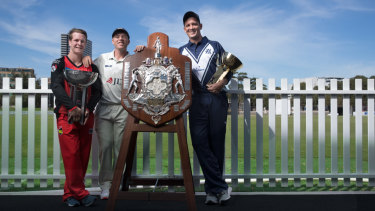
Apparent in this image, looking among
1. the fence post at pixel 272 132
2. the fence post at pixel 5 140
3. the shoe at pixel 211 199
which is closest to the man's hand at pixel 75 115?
the shoe at pixel 211 199

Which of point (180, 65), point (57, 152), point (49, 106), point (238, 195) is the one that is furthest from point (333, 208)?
point (49, 106)

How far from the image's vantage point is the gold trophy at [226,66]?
3.06 m

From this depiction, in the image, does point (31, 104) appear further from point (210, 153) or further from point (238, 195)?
point (238, 195)

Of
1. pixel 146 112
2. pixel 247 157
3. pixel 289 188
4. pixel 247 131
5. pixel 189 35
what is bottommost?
pixel 289 188

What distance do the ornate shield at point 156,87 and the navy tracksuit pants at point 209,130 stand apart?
1.50 feet

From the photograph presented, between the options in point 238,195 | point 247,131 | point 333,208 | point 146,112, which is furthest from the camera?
point 247,131

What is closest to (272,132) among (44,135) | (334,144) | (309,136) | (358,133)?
(309,136)

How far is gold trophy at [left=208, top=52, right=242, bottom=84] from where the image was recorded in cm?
306

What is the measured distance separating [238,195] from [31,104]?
3.12 metres

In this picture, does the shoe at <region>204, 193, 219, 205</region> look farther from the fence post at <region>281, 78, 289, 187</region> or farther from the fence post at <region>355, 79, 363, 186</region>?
the fence post at <region>355, 79, 363, 186</region>

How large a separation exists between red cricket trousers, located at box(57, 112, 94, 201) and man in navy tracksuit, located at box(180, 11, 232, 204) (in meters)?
1.14

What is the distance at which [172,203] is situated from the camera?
10.7 ft

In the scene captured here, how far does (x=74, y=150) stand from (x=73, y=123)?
28cm

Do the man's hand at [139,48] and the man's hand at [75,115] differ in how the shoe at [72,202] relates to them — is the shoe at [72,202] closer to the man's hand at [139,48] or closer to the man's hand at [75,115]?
the man's hand at [75,115]
